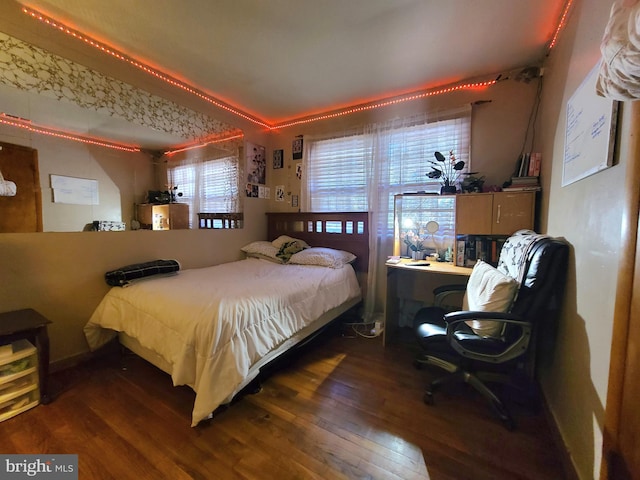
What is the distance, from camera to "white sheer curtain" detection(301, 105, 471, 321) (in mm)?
2711

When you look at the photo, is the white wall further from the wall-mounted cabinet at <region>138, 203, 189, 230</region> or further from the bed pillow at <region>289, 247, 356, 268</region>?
the wall-mounted cabinet at <region>138, 203, 189, 230</region>

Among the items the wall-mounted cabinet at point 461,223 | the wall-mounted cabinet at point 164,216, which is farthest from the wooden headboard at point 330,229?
the wall-mounted cabinet at point 164,216

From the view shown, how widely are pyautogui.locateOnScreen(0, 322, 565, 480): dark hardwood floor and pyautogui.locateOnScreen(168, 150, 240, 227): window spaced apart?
1.82 metres

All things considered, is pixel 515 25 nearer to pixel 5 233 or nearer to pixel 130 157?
pixel 130 157

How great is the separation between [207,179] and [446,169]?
2.79 meters

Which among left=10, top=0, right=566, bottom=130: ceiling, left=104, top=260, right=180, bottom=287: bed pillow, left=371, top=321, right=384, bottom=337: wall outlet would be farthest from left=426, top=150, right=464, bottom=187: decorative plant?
left=104, top=260, right=180, bottom=287: bed pillow

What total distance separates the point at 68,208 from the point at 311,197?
2446 millimetres

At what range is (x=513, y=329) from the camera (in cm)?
151

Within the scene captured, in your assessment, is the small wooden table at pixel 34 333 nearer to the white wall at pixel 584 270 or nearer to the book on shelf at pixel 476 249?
the white wall at pixel 584 270

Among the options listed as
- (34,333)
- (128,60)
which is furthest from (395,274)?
(128,60)

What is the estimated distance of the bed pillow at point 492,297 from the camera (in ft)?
4.89

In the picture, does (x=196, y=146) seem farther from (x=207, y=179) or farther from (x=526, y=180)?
(x=526, y=180)

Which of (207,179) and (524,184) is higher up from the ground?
(207,179)

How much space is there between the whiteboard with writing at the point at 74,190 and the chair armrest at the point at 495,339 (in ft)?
9.50
